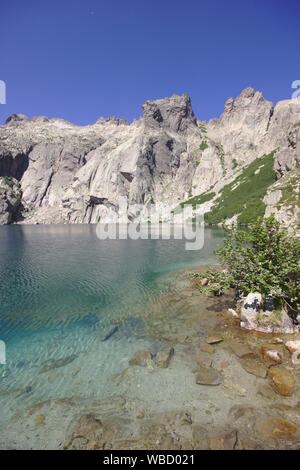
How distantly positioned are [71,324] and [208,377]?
10.4m

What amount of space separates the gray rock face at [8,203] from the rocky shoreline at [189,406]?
175452mm

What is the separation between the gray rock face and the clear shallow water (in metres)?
146

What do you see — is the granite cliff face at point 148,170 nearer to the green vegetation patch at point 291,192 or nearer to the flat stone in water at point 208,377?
the green vegetation patch at point 291,192

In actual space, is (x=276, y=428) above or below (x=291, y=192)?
below

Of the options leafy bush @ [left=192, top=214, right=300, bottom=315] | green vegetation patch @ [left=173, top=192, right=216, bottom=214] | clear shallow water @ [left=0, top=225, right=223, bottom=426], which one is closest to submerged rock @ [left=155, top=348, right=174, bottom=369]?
clear shallow water @ [left=0, top=225, right=223, bottom=426]

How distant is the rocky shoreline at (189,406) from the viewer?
725 cm

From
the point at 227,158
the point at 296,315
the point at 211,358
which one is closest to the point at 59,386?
the point at 211,358

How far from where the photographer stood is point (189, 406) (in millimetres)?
8539

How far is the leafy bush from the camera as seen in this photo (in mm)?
14039

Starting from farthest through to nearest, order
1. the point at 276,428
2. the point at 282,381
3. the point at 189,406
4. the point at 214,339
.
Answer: the point at 214,339 → the point at 282,381 → the point at 189,406 → the point at 276,428

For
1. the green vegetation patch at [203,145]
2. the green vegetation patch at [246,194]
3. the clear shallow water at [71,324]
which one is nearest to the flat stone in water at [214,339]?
the clear shallow water at [71,324]

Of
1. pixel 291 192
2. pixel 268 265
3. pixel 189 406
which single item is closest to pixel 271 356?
pixel 189 406

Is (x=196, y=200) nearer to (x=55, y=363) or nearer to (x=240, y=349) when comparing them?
(x=240, y=349)

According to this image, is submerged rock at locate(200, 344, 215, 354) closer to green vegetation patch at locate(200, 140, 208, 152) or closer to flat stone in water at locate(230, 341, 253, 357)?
flat stone in water at locate(230, 341, 253, 357)
